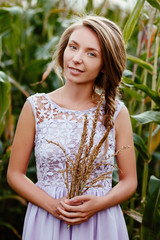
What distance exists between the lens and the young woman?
1324 millimetres

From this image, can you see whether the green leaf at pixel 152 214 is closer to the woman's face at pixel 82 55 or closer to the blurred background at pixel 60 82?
the blurred background at pixel 60 82

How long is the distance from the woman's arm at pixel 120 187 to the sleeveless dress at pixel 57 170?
4 centimetres

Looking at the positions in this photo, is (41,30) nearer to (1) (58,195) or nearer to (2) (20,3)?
(2) (20,3)

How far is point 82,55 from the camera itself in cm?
131

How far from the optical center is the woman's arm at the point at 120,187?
123 cm

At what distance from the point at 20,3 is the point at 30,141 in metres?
2.01

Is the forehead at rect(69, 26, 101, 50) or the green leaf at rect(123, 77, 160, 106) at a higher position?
the forehead at rect(69, 26, 101, 50)

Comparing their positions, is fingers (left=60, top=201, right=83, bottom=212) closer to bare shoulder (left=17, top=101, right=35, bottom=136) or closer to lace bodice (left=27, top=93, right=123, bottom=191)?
lace bodice (left=27, top=93, right=123, bottom=191)

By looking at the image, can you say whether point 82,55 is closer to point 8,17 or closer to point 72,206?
point 72,206

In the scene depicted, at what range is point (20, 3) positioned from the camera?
10.0 ft

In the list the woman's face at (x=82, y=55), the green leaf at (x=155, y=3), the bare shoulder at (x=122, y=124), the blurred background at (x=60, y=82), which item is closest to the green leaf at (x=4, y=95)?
the blurred background at (x=60, y=82)

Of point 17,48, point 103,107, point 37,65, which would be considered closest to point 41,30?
point 17,48

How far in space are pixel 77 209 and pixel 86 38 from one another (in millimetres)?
598

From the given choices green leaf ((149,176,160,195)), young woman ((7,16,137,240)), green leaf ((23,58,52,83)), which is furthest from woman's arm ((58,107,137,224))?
green leaf ((23,58,52,83))
